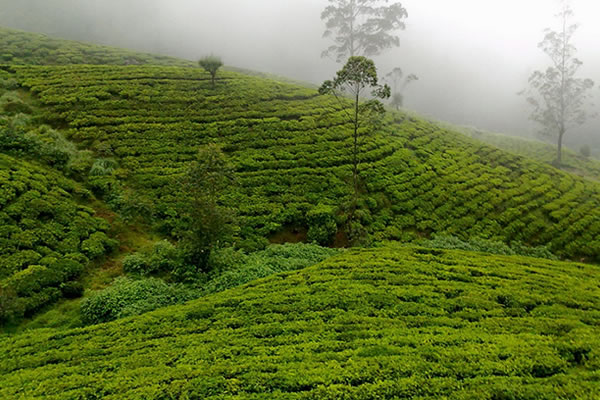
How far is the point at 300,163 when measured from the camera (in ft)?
85.7

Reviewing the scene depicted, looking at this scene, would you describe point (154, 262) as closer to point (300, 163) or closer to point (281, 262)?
point (281, 262)

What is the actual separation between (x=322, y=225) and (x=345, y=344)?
12.1 m

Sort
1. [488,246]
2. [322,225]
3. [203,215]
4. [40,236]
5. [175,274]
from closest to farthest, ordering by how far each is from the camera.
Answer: [175,274]
[203,215]
[40,236]
[322,225]
[488,246]

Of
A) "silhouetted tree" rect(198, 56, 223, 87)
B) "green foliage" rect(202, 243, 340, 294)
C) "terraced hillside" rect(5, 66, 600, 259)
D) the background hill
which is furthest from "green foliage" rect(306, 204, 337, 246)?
the background hill

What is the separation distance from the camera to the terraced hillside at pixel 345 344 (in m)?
6.70

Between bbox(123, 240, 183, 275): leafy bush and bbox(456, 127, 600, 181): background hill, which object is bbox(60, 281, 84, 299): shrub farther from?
bbox(456, 127, 600, 181): background hill

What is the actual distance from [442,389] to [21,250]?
57.4 feet

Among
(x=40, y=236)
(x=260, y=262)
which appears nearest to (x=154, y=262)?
(x=260, y=262)

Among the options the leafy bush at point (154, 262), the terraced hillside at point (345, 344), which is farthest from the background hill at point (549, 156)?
the leafy bush at point (154, 262)

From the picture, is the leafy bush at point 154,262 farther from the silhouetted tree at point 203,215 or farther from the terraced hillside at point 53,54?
the terraced hillside at point 53,54

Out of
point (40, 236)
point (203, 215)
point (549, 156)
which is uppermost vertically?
point (549, 156)

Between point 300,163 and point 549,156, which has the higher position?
point 549,156

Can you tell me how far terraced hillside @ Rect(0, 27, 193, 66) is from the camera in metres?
41.8

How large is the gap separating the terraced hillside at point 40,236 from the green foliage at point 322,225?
38.6 feet
